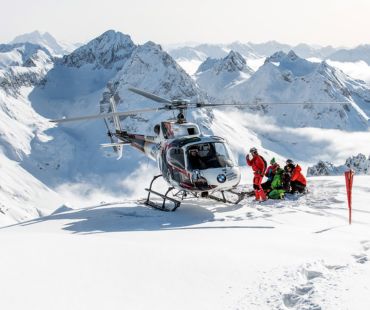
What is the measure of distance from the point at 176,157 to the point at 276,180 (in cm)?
366

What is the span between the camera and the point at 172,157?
1446 cm

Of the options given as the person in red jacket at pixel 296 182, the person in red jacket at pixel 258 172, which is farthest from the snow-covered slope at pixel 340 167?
the person in red jacket at pixel 258 172

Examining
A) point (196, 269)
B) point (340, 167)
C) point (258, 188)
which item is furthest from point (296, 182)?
point (340, 167)

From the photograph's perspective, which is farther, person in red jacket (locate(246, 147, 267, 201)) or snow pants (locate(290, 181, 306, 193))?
snow pants (locate(290, 181, 306, 193))

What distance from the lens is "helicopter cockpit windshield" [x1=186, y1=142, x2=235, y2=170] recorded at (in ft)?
44.5

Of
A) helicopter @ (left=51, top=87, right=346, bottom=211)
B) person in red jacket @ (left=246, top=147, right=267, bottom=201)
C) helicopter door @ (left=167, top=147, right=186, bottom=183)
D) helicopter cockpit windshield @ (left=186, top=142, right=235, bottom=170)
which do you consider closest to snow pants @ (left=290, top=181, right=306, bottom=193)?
person in red jacket @ (left=246, top=147, right=267, bottom=201)

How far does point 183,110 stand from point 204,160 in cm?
245

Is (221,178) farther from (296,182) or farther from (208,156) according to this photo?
(296,182)

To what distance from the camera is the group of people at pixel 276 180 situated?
15367 millimetres

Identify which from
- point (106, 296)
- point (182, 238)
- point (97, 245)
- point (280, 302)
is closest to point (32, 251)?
point (97, 245)

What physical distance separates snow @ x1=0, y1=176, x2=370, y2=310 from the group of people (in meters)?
4.99

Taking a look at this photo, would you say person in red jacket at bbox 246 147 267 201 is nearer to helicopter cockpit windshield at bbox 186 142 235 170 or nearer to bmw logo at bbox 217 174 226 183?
helicopter cockpit windshield at bbox 186 142 235 170

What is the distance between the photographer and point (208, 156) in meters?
13.8

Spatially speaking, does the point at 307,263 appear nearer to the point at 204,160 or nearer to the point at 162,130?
the point at 204,160
